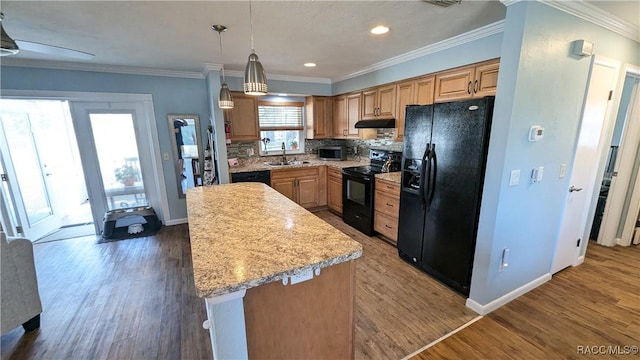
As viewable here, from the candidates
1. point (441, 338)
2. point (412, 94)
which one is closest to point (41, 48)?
point (412, 94)

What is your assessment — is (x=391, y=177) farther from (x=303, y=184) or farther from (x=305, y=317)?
(x=305, y=317)

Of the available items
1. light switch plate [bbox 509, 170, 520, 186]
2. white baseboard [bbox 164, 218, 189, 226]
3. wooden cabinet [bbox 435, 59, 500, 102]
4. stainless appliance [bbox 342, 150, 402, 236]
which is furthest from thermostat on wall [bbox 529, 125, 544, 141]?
white baseboard [bbox 164, 218, 189, 226]

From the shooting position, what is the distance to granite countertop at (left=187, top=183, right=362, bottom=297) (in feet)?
3.26

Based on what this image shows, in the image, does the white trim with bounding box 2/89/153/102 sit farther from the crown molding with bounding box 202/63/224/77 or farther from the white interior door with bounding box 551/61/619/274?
the white interior door with bounding box 551/61/619/274

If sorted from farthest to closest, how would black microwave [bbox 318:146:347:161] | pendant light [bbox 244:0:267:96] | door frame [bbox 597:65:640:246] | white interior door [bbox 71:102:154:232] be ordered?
1. black microwave [bbox 318:146:347:161]
2. white interior door [bbox 71:102:154:232]
3. door frame [bbox 597:65:640:246]
4. pendant light [bbox 244:0:267:96]

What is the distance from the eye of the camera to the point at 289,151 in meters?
4.87

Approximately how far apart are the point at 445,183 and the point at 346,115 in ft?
8.07

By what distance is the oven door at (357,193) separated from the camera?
3.48 meters

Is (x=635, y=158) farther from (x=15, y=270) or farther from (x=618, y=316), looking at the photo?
(x=15, y=270)

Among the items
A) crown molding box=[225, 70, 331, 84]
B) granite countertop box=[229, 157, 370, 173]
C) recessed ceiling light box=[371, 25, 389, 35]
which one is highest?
crown molding box=[225, 70, 331, 84]

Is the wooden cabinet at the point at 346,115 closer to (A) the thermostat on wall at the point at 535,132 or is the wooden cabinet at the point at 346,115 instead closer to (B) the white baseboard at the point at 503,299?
(A) the thermostat on wall at the point at 535,132

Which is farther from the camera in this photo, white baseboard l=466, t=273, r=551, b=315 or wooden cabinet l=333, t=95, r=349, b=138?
wooden cabinet l=333, t=95, r=349, b=138

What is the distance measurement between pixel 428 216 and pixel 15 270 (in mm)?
3389

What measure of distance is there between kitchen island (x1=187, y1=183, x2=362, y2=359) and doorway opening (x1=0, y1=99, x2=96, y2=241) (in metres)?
3.77
